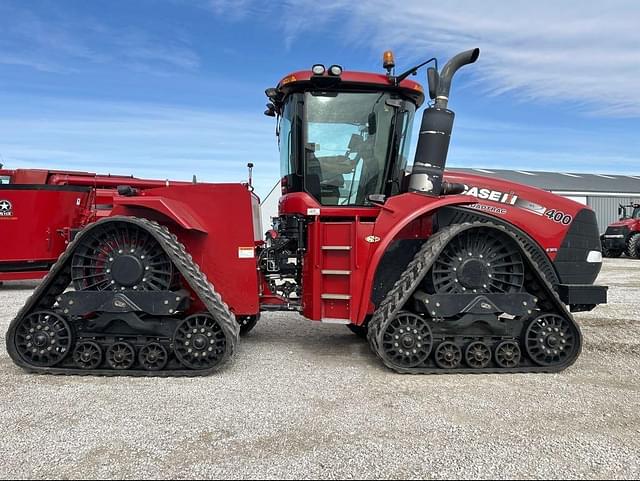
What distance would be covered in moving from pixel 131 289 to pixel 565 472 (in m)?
3.68

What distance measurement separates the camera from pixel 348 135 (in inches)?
200

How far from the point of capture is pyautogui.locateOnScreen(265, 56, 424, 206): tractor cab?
504 centimetres

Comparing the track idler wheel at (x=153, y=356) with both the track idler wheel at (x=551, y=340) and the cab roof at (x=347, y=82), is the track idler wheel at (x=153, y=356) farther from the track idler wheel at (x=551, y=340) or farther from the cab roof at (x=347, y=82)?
the track idler wheel at (x=551, y=340)

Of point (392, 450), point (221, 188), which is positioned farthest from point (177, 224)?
point (392, 450)

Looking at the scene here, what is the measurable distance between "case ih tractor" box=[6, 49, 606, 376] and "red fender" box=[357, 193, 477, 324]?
0.01m

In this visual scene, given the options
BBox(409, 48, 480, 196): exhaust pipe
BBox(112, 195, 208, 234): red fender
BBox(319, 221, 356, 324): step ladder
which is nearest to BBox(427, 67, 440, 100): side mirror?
BBox(409, 48, 480, 196): exhaust pipe

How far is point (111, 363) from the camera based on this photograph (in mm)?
4578

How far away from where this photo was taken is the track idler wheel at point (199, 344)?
4.56 m

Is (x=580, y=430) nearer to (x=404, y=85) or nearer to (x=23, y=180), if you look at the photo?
(x=404, y=85)

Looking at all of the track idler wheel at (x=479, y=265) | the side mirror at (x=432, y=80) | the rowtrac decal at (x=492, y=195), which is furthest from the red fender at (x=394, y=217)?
the side mirror at (x=432, y=80)

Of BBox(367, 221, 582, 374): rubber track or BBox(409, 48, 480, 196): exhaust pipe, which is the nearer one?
BBox(367, 221, 582, 374): rubber track

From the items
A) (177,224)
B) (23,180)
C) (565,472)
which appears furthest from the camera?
(23,180)

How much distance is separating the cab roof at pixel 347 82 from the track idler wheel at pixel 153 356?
9.19 ft

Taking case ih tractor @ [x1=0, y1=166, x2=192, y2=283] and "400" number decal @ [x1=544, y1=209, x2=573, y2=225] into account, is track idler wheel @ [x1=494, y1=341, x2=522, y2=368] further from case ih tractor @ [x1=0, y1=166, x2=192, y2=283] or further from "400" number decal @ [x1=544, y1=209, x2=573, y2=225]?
case ih tractor @ [x1=0, y1=166, x2=192, y2=283]
